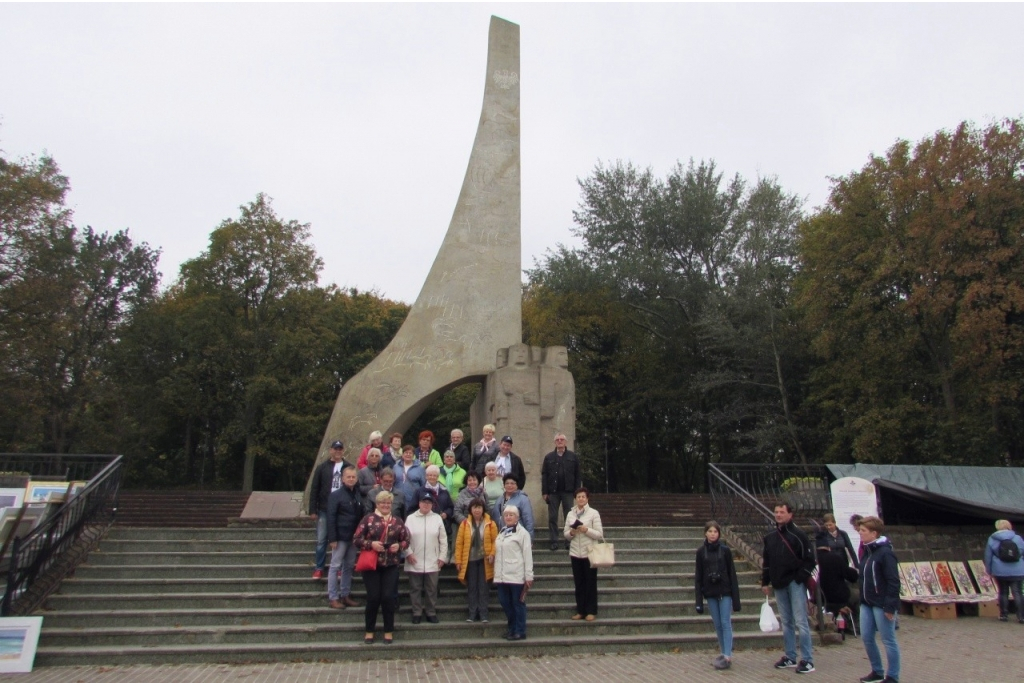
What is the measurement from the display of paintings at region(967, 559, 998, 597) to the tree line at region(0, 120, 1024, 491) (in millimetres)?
7558

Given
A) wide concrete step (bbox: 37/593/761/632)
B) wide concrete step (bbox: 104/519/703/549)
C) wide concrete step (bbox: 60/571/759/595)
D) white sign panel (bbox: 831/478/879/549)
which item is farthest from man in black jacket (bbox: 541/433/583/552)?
white sign panel (bbox: 831/478/879/549)

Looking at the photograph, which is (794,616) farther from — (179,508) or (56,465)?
(56,465)

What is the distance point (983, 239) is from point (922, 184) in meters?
2.32

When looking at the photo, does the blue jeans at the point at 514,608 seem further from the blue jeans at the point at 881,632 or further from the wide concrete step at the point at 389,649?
the blue jeans at the point at 881,632

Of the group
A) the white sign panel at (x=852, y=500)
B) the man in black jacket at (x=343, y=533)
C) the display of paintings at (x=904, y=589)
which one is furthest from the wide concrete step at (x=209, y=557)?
the display of paintings at (x=904, y=589)

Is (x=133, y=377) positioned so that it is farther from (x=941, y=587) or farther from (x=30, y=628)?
(x=941, y=587)

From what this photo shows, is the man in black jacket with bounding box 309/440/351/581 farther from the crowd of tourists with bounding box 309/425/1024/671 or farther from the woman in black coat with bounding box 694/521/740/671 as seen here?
the woman in black coat with bounding box 694/521/740/671

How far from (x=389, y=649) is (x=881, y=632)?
4036 mm

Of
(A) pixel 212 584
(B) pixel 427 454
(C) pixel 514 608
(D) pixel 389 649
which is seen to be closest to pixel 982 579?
(C) pixel 514 608

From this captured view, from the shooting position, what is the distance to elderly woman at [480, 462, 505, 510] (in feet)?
26.5

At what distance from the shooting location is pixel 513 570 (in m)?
6.73

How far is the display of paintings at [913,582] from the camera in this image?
10141mm

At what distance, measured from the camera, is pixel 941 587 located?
10.3 m

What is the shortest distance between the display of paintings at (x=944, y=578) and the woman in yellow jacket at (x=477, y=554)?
7050mm
